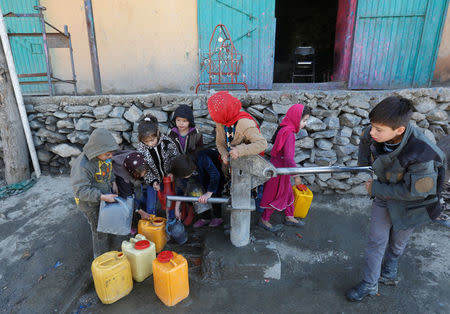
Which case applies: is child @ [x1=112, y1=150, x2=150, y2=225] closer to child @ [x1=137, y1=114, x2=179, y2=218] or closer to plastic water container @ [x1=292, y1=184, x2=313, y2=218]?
child @ [x1=137, y1=114, x2=179, y2=218]

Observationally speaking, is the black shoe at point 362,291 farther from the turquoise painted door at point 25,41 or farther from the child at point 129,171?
the turquoise painted door at point 25,41

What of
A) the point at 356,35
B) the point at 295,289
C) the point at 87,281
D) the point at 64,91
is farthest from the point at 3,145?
the point at 356,35

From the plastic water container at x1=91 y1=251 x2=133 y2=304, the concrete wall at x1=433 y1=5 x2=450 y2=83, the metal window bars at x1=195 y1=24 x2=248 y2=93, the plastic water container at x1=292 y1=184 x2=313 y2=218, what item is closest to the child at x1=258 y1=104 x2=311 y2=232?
the plastic water container at x1=292 y1=184 x2=313 y2=218

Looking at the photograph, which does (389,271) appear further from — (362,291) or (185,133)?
(185,133)

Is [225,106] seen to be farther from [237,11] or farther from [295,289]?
[237,11]

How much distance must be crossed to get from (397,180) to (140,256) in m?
2.09

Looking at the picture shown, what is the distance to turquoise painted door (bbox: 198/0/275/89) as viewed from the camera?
4.68 m

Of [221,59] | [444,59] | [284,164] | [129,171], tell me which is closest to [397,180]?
[284,164]

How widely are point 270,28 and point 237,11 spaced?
25.9 inches

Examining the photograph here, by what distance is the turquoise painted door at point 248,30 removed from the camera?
4.68 meters

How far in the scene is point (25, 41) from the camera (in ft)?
17.4

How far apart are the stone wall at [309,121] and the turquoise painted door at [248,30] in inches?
46.7

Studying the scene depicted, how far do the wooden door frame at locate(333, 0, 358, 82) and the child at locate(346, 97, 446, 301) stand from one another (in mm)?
3321

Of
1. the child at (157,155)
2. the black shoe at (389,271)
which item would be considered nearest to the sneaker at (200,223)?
the child at (157,155)
